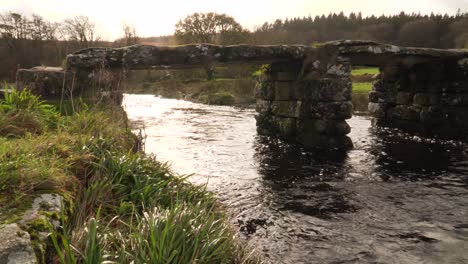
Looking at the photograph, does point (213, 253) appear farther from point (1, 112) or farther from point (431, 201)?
point (431, 201)

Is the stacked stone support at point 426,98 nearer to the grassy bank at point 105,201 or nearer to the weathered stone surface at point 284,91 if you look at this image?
the weathered stone surface at point 284,91

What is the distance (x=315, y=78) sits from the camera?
9258 mm

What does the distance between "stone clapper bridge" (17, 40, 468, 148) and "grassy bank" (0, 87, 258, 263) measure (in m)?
3.07

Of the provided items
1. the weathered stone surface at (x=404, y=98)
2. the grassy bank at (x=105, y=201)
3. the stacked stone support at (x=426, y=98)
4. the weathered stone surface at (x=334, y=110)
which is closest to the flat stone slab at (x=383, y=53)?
the stacked stone support at (x=426, y=98)

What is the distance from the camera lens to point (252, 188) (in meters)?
6.13

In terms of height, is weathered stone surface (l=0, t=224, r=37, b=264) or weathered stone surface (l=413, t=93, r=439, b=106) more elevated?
weathered stone surface (l=413, t=93, r=439, b=106)

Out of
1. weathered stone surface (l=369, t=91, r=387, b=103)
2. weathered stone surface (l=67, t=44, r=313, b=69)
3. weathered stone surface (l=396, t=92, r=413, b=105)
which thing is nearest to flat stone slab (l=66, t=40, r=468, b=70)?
weathered stone surface (l=67, t=44, r=313, b=69)

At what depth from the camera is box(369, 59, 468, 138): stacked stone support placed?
1078 cm

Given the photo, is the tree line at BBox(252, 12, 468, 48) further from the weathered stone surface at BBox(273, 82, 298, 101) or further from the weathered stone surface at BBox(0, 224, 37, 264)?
the weathered stone surface at BBox(0, 224, 37, 264)

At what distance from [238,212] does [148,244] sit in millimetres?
2636

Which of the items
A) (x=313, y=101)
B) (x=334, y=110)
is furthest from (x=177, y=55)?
(x=334, y=110)

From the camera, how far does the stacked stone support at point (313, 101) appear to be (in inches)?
358

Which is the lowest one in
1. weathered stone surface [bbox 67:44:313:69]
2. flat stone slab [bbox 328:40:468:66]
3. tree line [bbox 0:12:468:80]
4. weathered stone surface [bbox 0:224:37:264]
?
weathered stone surface [bbox 0:224:37:264]

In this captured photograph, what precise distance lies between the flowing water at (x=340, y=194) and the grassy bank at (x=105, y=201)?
3.61 feet
